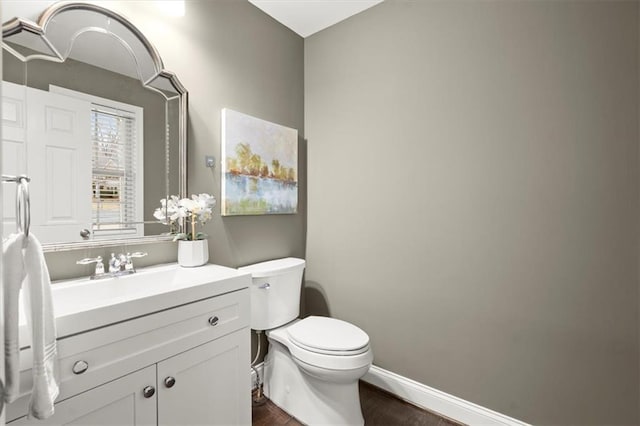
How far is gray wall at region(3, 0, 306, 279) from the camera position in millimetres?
1590

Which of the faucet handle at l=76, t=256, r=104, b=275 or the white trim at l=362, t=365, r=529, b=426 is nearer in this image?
the faucet handle at l=76, t=256, r=104, b=275

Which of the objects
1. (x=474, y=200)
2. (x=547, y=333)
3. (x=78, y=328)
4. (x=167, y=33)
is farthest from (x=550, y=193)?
(x=167, y=33)

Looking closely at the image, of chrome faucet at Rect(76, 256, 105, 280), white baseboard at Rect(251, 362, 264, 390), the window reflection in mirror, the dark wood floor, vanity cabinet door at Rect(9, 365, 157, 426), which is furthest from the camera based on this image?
white baseboard at Rect(251, 362, 264, 390)

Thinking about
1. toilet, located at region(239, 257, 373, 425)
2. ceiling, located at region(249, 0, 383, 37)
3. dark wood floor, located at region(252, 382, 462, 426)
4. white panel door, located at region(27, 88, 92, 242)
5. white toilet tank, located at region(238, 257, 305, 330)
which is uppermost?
ceiling, located at region(249, 0, 383, 37)

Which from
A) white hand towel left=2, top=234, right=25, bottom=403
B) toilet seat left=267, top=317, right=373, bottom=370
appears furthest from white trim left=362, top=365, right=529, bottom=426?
white hand towel left=2, top=234, right=25, bottom=403

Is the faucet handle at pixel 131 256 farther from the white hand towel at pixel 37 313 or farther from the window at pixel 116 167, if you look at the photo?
the white hand towel at pixel 37 313

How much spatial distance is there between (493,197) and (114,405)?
1.84 meters

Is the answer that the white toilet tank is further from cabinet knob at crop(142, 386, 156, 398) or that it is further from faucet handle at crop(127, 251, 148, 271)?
cabinet knob at crop(142, 386, 156, 398)

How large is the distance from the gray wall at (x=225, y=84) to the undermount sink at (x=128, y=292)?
0.15 metres

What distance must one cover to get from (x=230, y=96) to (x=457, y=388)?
2.14 m

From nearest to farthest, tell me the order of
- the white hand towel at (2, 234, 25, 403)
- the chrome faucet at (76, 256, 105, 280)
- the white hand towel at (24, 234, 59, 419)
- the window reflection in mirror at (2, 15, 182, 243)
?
1. the white hand towel at (2, 234, 25, 403)
2. the white hand towel at (24, 234, 59, 419)
3. the window reflection in mirror at (2, 15, 182, 243)
4. the chrome faucet at (76, 256, 105, 280)

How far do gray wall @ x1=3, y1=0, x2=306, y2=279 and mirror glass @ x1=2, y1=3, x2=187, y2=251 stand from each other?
73mm

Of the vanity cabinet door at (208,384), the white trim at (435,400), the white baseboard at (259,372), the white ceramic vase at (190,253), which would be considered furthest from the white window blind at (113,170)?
the white trim at (435,400)

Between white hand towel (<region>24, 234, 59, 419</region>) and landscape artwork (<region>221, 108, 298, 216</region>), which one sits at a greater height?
landscape artwork (<region>221, 108, 298, 216</region>)
